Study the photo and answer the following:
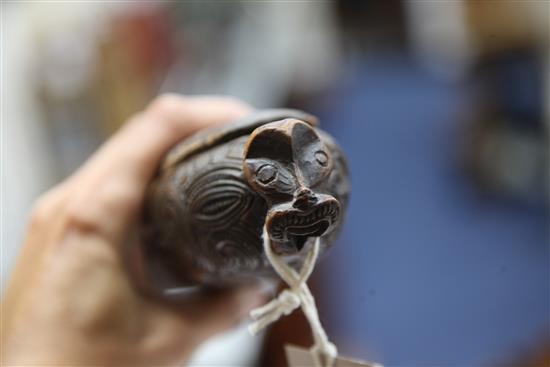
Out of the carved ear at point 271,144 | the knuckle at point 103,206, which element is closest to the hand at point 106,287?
the knuckle at point 103,206

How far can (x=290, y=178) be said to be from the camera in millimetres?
414

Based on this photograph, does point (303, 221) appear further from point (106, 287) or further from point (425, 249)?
point (425, 249)

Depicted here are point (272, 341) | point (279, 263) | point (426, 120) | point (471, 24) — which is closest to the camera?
point (279, 263)

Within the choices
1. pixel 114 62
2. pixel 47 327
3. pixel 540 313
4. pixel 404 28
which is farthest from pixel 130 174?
pixel 404 28

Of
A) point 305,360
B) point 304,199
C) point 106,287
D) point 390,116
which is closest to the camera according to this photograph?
point 304,199

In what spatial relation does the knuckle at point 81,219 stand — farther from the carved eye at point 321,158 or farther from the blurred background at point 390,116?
the blurred background at point 390,116

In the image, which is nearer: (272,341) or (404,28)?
(272,341)

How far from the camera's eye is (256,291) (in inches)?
28.6

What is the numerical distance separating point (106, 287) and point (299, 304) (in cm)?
28

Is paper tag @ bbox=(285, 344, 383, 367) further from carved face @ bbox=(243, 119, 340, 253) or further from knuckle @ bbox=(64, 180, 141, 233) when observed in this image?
knuckle @ bbox=(64, 180, 141, 233)

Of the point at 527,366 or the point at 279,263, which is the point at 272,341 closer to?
the point at 279,263

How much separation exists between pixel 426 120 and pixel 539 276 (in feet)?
2.37

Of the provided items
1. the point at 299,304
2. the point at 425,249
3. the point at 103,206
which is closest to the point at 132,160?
the point at 103,206

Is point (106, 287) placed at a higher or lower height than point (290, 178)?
lower
